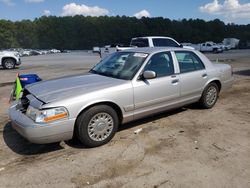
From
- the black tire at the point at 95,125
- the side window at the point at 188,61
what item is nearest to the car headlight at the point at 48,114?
the black tire at the point at 95,125

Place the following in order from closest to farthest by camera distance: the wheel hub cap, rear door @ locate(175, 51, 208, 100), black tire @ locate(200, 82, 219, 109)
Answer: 1. rear door @ locate(175, 51, 208, 100)
2. black tire @ locate(200, 82, 219, 109)
3. the wheel hub cap

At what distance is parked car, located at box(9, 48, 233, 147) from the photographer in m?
3.81

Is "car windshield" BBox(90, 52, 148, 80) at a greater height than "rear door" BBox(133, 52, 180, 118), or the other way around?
"car windshield" BBox(90, 52, 148, 80)

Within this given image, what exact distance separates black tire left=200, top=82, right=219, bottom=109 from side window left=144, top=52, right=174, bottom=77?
4.08ft

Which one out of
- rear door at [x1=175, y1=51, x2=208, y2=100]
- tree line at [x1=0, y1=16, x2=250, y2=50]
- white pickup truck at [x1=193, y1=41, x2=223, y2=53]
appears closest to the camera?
rear door at [x1=175, y1=51, x2=208, y2=100]

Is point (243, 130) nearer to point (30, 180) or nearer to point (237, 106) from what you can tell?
point (237, 106)

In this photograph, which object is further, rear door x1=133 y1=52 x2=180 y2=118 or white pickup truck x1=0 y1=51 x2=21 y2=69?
white pickup truck x1=0 y1=51 x2=21 y2=69

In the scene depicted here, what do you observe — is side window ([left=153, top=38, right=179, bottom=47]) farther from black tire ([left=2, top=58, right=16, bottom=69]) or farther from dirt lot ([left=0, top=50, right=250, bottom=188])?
dirt lot ([left=0, top=50, right=250, bottom=188])

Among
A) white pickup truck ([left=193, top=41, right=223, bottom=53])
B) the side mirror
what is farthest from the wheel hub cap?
white pickup truck ([left=193, top=41, right=223, bottom=53])

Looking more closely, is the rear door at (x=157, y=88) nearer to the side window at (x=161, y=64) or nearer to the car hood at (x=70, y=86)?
the side window at (x=161, y=64)

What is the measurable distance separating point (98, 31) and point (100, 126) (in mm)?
88176

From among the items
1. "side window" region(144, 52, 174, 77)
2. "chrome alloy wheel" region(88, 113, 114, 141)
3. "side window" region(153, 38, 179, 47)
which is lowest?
"chrome alloy wheel" region(88, 113, 114, 141)

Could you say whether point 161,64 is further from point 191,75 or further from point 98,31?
point 98,31

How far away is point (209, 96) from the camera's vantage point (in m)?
6.04
